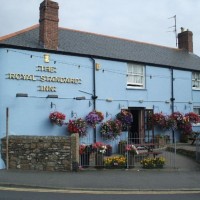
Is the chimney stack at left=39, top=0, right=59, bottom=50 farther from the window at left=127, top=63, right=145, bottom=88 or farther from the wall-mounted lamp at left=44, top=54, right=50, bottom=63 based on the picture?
the window at left=127, top=63, right=145, bottom=88

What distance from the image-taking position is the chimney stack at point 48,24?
60.0 feet

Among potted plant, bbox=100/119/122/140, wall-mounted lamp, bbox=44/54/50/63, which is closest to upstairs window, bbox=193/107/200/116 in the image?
potted plant, bbox=100/119/122/140

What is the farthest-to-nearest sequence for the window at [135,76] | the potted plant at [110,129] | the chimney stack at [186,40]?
the chimney stack at [186,40] → the window at [135,76] → the potted plant at [110,129]

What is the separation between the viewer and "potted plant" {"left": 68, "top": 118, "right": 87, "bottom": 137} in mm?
18031

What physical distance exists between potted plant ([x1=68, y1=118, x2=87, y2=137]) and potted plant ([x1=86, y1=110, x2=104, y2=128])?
500 millimetres

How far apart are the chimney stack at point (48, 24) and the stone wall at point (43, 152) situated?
531 centimetres

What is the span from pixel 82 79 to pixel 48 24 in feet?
10.7

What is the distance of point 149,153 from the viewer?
54.2 ft

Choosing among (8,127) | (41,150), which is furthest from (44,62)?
(41,150)

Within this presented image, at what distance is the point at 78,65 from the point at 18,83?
356 cm

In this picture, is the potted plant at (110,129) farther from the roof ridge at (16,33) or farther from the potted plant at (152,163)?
the roof ridge at (16,33)

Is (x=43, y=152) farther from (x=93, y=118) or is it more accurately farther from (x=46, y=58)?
(x=46, y=58)

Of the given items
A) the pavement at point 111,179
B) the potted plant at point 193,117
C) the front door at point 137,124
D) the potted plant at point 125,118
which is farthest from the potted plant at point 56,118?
the potted plant at point 193,117

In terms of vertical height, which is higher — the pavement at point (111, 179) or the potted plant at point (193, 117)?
the potted plant at point (193, 117)
